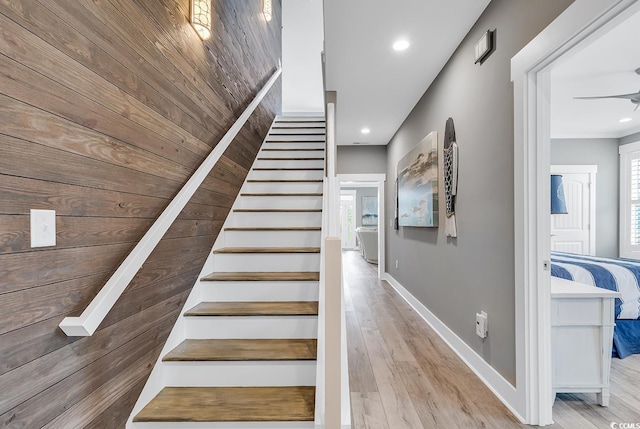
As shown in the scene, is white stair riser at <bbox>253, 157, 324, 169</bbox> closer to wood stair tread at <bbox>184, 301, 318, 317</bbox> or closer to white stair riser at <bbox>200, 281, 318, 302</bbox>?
white stair riser at <bbox>200, 281, 318, 302</bbox>

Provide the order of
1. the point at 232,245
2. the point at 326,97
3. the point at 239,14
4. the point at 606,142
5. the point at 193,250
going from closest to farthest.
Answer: the point at 193,250 → the point at 232,245 → the point at 239,14 → the point at 326,97 → the point at 606,142

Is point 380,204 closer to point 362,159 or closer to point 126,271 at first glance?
point 362,159

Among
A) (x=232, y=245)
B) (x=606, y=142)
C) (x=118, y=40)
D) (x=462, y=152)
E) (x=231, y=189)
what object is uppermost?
(x=606, y=142)

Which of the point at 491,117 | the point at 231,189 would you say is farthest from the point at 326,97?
the point at 491,117

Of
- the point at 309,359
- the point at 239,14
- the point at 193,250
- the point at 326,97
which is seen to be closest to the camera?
the point at 309,359

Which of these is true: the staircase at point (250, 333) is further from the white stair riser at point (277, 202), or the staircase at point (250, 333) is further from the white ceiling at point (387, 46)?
the white ceiling at point (387, 46)

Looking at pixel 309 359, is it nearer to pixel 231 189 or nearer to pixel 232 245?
pixel 232 245

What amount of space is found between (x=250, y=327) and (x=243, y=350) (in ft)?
0.54

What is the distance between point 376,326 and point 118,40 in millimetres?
3072

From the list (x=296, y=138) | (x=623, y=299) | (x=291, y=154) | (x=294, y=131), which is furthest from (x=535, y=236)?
(x=294, y=131)

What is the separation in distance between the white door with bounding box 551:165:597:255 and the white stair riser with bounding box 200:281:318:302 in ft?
16.1

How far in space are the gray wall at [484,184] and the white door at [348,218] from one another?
819 centimetres

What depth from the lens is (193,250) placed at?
1.98 m

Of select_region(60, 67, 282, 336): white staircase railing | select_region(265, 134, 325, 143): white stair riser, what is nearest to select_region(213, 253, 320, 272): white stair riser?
select_region(60, 67, 282, 336): white staircase railing
